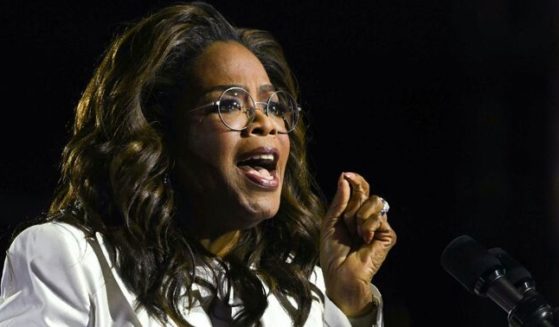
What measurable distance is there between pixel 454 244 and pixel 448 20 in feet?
6.49

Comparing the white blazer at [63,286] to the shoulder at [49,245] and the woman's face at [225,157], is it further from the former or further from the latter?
the woman's face at [225,157]

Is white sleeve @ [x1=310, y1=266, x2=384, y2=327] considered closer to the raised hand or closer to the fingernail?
the raised hand

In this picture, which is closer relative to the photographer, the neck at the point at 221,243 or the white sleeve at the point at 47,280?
the white sleeve at the point at 47,280

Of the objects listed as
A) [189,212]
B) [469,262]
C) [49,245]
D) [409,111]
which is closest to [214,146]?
[189,212]

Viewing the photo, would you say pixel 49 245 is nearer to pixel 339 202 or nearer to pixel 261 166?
pixel 261 166

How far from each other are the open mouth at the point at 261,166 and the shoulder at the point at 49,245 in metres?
0.40

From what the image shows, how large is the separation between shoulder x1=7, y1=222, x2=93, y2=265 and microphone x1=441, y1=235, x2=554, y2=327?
77cm

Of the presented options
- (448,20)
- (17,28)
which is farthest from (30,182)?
(448,20)

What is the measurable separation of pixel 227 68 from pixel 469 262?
0.82m

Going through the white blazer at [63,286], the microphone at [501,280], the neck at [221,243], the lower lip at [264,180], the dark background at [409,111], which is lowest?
the dark background at [409,111]

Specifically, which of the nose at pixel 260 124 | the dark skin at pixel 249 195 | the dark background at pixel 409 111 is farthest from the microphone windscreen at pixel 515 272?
the dark background at pixel 409 111

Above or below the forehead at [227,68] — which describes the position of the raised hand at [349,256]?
below

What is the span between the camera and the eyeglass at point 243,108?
7.72 feet

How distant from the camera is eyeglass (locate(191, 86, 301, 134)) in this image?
7.72 feet
